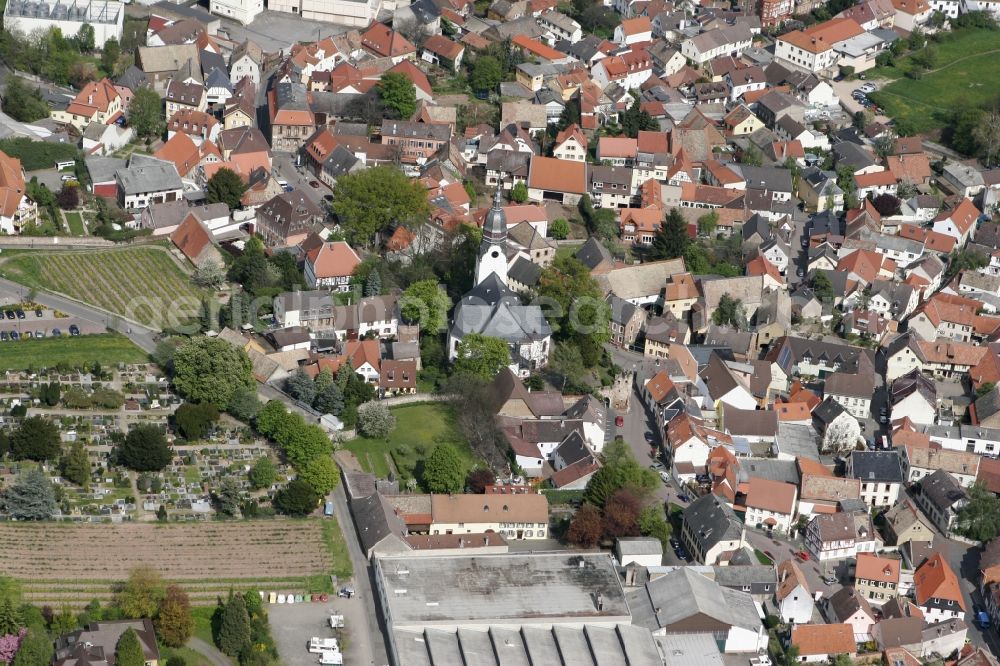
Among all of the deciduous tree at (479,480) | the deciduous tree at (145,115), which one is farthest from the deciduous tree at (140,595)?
the deciduous tree at (145,115)

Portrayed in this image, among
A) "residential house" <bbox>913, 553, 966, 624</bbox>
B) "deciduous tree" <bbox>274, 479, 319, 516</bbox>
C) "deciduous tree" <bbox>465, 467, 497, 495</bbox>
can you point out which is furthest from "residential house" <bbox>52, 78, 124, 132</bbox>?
"residential house" <bbox>913, 553, 966, 624</bbox>

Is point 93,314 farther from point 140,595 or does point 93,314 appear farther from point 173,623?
point 173,623

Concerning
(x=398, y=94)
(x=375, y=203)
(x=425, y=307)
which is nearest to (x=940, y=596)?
(x=425, y=307)

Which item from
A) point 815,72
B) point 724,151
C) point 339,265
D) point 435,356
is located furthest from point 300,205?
point 815,72

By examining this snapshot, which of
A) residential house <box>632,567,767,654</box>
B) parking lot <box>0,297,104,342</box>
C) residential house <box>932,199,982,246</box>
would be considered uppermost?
residential house <box>932,199,982,246</box>

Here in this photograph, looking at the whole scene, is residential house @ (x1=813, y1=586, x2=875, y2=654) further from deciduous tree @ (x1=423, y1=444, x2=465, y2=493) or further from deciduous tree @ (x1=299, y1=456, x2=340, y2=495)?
deciduous tree @ (x1=299, y1=456, x2=340, y2=495)

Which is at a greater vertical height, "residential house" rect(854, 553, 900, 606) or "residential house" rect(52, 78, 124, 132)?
"residential house" rect(854, 553, 900, 606)

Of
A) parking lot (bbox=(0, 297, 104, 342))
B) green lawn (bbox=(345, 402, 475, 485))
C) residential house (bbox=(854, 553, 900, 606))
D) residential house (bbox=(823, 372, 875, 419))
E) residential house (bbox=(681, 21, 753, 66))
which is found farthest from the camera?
residential house (bbox=(681, 21, 753, 66))

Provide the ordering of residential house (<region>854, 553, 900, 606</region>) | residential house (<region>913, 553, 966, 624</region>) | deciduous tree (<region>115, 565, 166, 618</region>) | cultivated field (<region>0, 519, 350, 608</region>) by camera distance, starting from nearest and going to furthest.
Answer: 1. deciduous tree (<region>115, 565, 166, 618</region>)
2. cultivated field (<region>0, 519, 350, 608</region>)
3. residential house (<region>913, 553, 966, 624</region>)
4. residential house (<region>854, 553, 900, 606</region>)

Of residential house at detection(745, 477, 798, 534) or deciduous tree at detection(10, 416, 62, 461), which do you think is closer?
deciduous tree at detection(10, 416, 62, 461)
